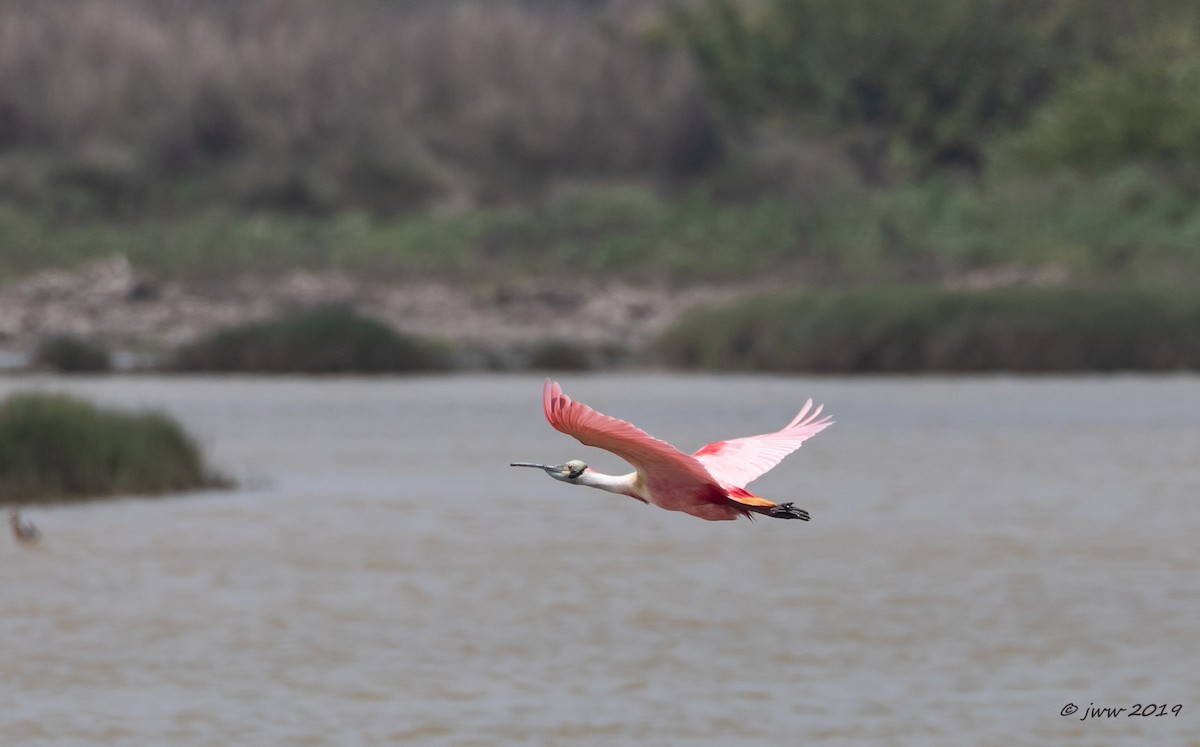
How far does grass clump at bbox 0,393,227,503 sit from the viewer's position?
33.9m

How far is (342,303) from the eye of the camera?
75.0 meters

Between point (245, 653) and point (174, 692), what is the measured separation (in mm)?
2000

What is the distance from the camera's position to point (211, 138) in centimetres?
8944

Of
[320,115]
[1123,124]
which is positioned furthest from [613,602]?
[320,115]

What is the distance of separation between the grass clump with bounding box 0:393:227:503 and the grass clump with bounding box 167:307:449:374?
24.0 meters

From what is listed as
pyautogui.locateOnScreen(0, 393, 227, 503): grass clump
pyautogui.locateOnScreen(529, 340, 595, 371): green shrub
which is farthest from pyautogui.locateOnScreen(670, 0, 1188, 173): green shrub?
pyautogui.locateOnScreen(0, 393, 227, 503): grass clump

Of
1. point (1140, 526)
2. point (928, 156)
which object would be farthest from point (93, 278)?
point (1140, 526)

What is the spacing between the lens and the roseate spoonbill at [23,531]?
102ft

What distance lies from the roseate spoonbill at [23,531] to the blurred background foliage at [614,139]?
4273 centimetres

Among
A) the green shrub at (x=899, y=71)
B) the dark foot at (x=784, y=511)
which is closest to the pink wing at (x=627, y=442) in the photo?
the dark foot at (x=784, y=511)

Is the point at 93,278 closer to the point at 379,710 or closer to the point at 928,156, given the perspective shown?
the point at 928,156

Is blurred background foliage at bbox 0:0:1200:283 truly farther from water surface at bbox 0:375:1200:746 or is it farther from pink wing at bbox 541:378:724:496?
pink wing at bbox 541:378:724:496

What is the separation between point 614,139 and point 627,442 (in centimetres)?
7659

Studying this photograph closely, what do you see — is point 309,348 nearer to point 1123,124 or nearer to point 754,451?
point 1123,124
